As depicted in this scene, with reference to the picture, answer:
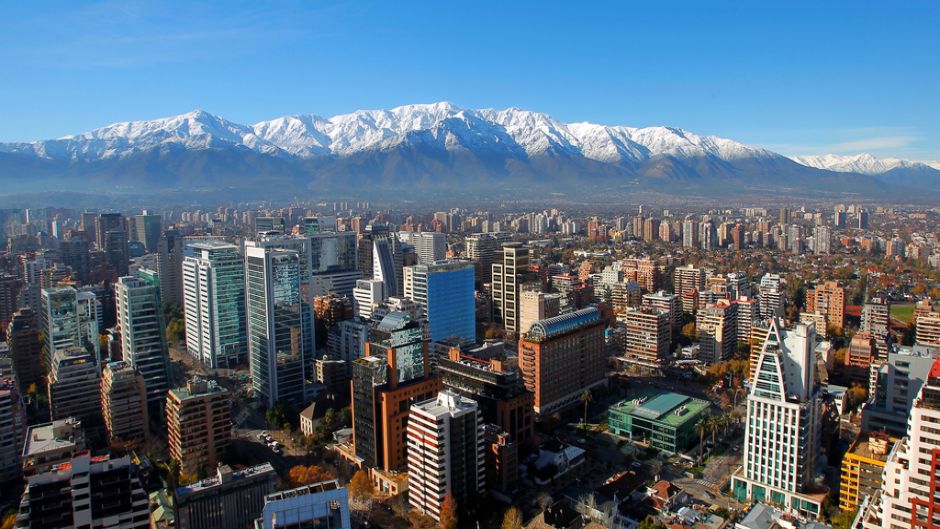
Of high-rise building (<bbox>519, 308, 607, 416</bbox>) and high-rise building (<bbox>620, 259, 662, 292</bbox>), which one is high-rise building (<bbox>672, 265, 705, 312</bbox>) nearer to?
high-rise building (<bbox>620, 259, 662, 292</bbox>)

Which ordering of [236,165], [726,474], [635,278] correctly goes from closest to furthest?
1. [726,474]
2. [635,278]
3. [236,165]

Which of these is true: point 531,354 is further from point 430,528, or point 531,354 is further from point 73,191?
point 73,191

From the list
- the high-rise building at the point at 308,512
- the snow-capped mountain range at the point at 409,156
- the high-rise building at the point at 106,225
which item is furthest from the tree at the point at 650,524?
the snow-capped mountain range at the point at 409,156

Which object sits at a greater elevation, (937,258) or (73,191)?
(73,191)

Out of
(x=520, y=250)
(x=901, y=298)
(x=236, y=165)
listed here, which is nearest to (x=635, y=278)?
(x=520, y=250)

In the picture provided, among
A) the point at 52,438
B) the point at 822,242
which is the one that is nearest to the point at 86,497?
the point at 52,438

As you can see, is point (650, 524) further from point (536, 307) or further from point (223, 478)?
point (536, 307)

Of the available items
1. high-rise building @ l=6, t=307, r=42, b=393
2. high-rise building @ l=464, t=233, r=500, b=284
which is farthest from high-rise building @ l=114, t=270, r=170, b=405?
high-rise building @ l=464, t=233, r=500, b=284
